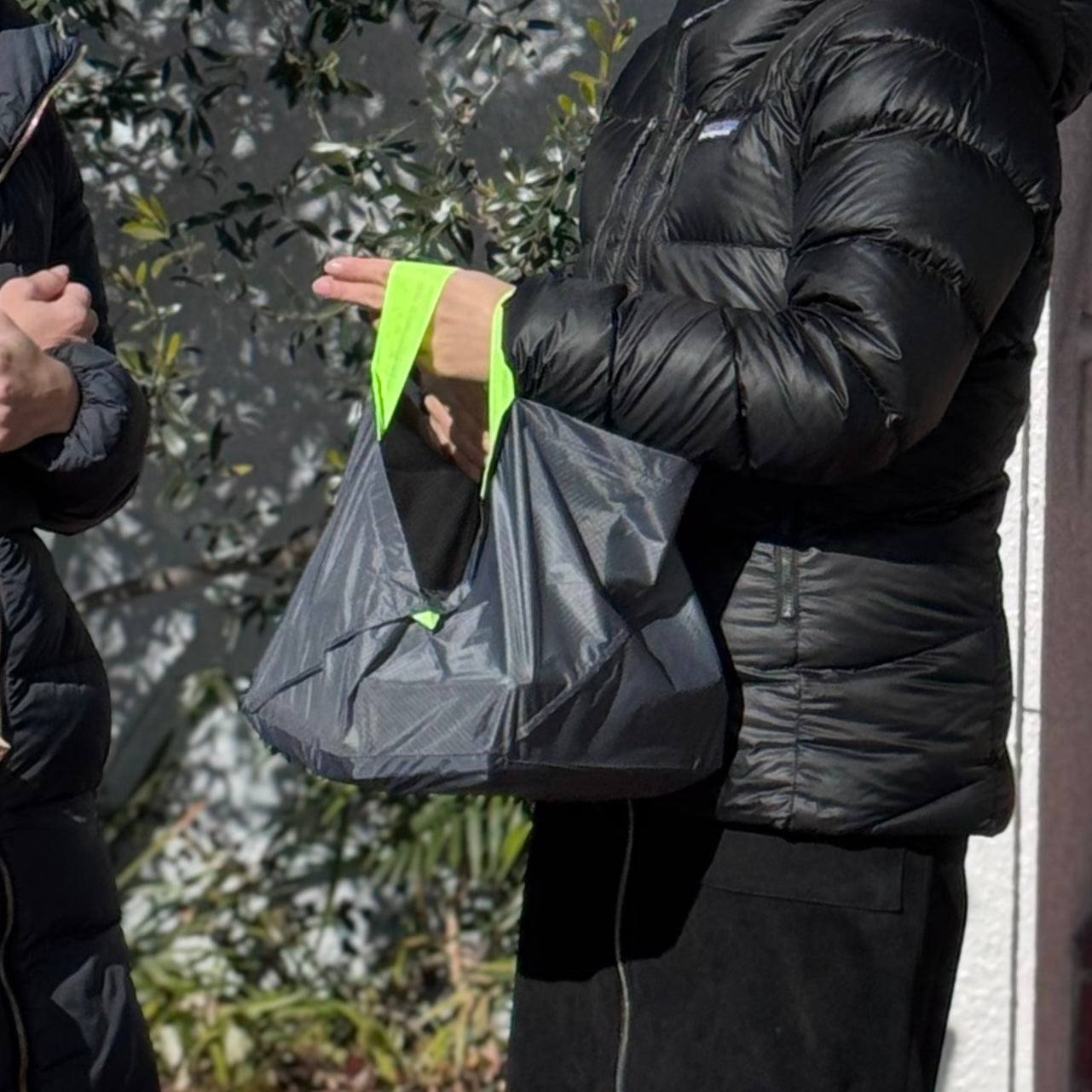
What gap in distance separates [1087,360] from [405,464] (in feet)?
5.04

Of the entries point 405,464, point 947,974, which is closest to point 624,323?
point 405,464

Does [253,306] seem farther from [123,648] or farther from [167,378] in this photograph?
[123,648]

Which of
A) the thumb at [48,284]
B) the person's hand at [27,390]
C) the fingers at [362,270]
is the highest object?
the fingers at [362,270]

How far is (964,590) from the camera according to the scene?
2148 mm

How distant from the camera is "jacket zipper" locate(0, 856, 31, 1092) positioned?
7.75ft

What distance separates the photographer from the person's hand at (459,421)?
2.20 metres

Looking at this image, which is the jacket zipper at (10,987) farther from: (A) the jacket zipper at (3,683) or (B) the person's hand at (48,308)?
(B) the person's hand at (48,308)

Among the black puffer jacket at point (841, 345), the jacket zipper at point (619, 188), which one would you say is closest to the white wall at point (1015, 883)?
the black puffer jacket at point (841, 345)

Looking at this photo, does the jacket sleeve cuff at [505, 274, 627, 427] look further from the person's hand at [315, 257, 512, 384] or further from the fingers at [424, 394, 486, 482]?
the fingers at [424, 394, 486, 482]

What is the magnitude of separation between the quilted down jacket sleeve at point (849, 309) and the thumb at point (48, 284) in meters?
0.69

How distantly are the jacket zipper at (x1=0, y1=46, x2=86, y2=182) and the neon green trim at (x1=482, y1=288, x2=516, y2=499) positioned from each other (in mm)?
743

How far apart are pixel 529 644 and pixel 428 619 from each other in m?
0.14

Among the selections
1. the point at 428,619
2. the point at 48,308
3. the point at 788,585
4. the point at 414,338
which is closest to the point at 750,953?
the point at 788,585

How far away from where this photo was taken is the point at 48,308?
7.92 ft
